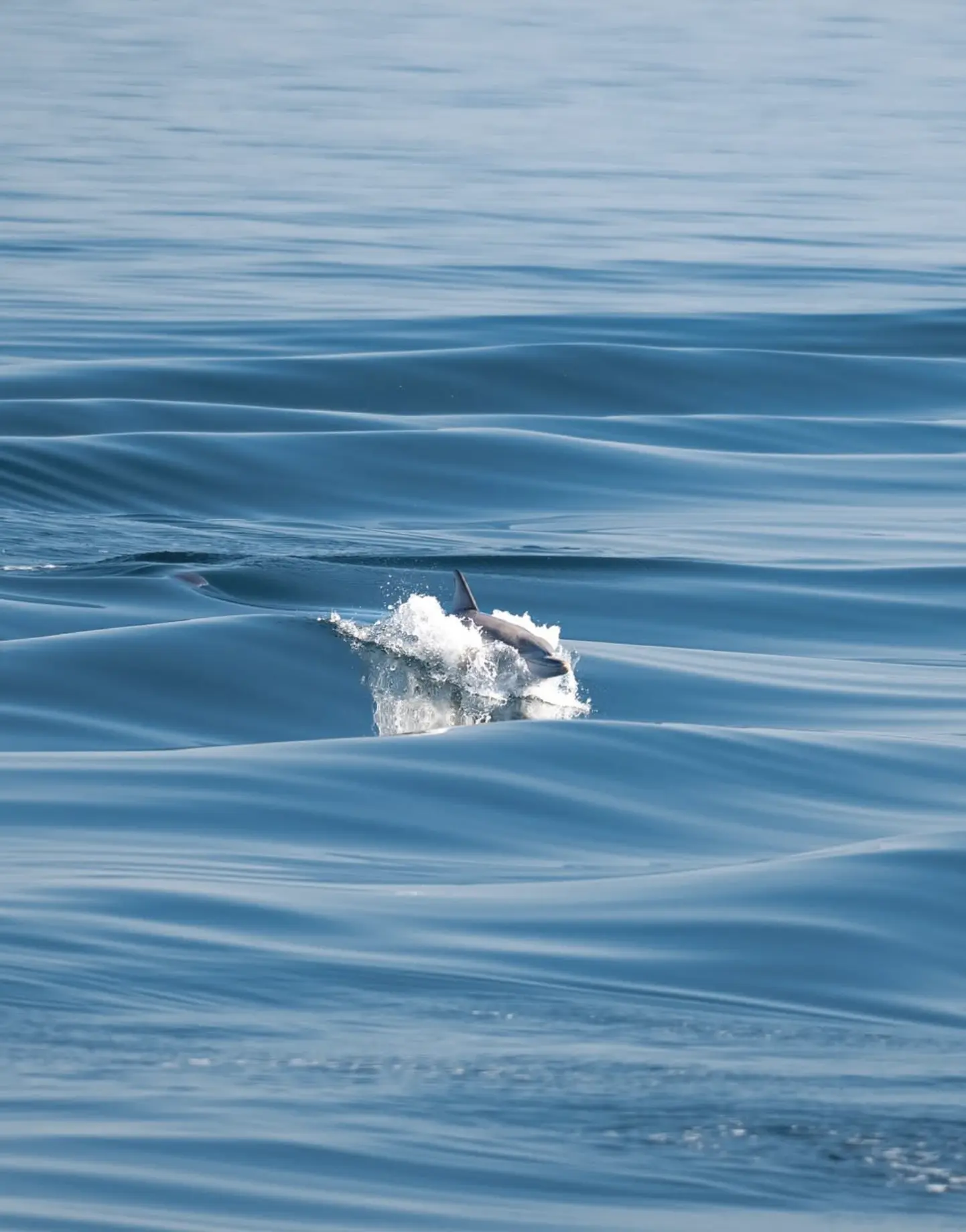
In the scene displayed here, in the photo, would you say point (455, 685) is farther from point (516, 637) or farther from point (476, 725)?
point (476, 725)

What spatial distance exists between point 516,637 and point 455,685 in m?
0.52

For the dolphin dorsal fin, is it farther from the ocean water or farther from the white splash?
the ocean water

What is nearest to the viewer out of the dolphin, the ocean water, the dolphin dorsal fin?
the ocean water

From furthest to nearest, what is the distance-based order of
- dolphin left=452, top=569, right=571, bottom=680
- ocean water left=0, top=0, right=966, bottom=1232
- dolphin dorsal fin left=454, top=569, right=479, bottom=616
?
dolphin left=452, top=569, right=571, bottom=680 < dolphin dorsal fin left=454, top=569, right=479, bottom=616 < ocean water left=0, top=0, right=966, bottom=1232

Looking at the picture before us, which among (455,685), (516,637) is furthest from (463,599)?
(455,685)

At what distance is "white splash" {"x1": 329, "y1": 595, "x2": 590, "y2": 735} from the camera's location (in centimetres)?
1306

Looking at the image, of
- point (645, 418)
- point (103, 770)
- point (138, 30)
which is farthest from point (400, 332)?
point (138, 30)

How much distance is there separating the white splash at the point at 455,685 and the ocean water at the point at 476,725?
4cm

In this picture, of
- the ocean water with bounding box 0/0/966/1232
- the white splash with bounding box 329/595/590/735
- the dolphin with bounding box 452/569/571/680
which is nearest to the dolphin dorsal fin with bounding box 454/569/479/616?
the dolphin with bounding box 452/569/571/680

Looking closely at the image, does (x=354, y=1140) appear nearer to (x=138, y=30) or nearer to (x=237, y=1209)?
(x=237, y=1209)

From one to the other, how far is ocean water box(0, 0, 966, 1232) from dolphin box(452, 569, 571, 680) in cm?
11

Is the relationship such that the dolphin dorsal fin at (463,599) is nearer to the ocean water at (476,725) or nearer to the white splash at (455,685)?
the white splash at (455,685)

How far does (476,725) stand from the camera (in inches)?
496

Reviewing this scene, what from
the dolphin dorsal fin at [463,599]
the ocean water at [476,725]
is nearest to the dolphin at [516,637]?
the dolphin dorsal fin at [463,599]
